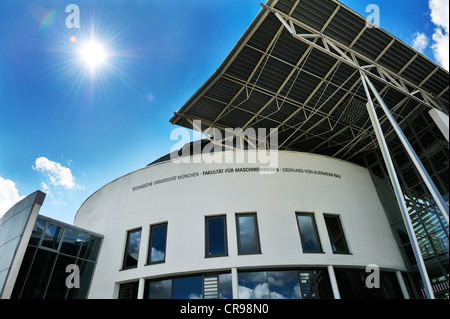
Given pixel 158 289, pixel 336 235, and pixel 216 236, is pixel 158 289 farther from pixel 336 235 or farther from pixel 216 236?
pixel 336 235

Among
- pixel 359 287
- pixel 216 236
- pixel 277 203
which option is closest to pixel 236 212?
pixel 216 236

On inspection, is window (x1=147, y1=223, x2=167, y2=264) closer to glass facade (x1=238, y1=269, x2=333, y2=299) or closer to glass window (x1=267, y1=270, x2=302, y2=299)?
glass facade (x1=238, y1=269, x2=333, y2=299)

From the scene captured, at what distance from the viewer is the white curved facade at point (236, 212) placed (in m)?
12.5

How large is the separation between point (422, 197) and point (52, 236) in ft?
62.6

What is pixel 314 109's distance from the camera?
1738 cm

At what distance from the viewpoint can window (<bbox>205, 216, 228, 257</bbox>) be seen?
12607mm

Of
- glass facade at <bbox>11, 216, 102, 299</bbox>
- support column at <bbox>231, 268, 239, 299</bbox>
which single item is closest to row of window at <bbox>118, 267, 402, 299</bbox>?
support column at <bbox>231, 268, 239, 299</bbox>

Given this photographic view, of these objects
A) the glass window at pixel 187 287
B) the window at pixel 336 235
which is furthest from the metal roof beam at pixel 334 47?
the glass window at pixel 187 287

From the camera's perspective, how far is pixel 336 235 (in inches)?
538

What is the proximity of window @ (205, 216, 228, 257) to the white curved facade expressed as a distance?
0.25 meters

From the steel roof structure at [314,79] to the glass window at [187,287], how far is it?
897 cm
